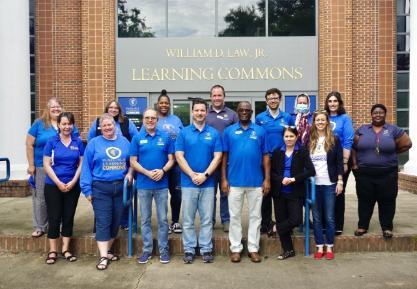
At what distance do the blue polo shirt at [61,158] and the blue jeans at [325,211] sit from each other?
2940mm

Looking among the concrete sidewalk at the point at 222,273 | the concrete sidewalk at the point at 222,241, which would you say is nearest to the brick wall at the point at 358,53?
the concrete sidewalk at the point at 222,241

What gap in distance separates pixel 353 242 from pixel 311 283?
132 centimetres

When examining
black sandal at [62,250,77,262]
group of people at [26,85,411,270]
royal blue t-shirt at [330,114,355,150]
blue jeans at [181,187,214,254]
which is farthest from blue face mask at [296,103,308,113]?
black sandal at [62,250,77,262]

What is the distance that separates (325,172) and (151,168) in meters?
2.07

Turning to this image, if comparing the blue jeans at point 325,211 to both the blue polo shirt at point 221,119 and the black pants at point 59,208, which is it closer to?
the blue polo shirt at point 221,119

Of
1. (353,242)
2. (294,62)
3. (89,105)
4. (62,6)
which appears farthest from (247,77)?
(353,242)

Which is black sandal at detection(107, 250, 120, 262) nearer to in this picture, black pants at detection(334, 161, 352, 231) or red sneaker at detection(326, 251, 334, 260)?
red sneaker at detection(326, 251, 334, 260)

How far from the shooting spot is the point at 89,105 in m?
13.1

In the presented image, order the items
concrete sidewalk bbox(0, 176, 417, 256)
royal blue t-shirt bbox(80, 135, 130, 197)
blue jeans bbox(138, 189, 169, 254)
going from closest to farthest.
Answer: royal blue t-shirt bbox(80, 135, 130, 197)
blue jeans bbox(138, 189, 169, 254)
concrete sidewalk bbox(0, 176, 417, 256)

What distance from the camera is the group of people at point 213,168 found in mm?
5359

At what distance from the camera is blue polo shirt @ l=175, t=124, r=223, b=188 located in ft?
17.5

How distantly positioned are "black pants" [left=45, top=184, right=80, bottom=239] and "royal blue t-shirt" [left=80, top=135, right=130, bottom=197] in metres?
0.35

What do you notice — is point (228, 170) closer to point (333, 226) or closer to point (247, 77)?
point (333, 226)

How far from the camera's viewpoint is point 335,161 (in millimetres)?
5609
